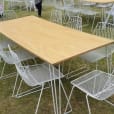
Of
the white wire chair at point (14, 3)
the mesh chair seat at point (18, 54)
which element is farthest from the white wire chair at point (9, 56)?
the white wire chair at point (14, 3)

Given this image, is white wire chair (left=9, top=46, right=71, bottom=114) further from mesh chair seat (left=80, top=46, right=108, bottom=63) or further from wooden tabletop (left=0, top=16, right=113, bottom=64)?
mesh chair seat (left=80, top=46, right=108, bottom=63)

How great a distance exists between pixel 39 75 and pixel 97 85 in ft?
2.32

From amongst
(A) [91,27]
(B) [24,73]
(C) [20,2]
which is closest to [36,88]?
(B) [24,73]

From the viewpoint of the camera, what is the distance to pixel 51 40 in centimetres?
→ 316

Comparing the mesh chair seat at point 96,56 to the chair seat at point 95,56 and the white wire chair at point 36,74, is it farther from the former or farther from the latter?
the white wire chair at point 36,74

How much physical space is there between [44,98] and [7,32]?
1.07 metres

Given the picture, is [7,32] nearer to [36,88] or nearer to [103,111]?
[36,88]

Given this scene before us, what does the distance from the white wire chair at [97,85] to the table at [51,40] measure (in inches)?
13.7

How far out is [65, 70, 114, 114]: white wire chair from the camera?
254 cm

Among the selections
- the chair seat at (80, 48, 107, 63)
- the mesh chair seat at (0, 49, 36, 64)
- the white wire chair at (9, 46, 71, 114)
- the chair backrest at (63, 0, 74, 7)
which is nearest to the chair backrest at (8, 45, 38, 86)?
the white wire chair at (9, 46, 71, 114)

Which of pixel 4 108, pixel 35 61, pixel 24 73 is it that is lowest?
pixel 4 108

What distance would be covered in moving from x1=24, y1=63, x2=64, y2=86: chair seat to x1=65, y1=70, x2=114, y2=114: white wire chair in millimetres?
291

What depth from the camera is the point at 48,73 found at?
3068 millimetres

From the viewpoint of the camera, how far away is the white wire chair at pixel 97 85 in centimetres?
254
